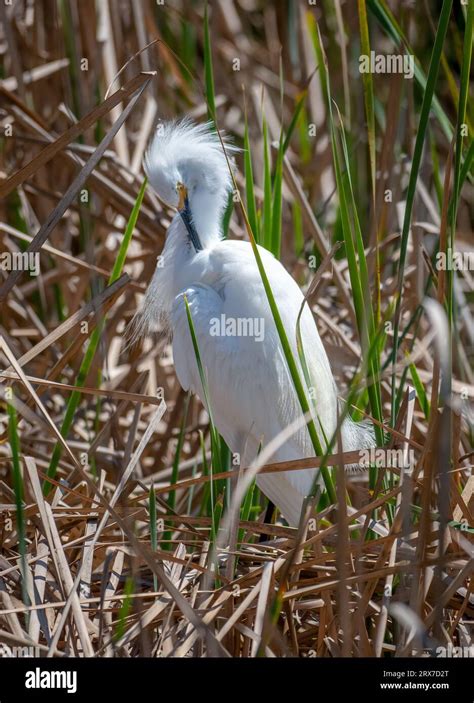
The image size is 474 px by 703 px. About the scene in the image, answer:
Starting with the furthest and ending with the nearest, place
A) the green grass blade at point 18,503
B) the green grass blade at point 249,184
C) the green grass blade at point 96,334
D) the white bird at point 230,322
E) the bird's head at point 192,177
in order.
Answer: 1. the bird's head at point 192,177
2. the white bird at point 230,322
3. the green grass blade at point 249,184
4. the green grass blade at point 96,334
5. the green grass blade at point 18,503

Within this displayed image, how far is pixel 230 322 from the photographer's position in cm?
204

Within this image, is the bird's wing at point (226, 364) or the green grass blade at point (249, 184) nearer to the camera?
the green grass blade at point (249, 184)

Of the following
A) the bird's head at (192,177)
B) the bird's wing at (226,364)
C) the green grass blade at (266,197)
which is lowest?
the bird's wing at (226,364)

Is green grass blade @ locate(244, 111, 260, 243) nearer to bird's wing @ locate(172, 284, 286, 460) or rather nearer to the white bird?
the white bird

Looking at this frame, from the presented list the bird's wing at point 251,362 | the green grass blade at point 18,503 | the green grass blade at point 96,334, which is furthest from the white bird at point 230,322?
the green grass blade at point 18,503

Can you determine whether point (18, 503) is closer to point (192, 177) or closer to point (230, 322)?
point (230, 322)

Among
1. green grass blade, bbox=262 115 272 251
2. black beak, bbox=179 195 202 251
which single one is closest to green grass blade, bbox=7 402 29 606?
green grass blade, bbox=262 115 272 251

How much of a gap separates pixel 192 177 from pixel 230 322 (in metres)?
0.46

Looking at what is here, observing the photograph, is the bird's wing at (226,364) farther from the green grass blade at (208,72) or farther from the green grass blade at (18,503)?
the green grass blade at (18,503)

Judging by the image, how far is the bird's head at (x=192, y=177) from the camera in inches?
86.3

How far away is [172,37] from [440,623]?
289 centimetres

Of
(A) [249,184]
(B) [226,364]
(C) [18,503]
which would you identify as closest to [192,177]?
(A) [249,184]

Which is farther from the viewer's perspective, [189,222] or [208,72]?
[189,222]

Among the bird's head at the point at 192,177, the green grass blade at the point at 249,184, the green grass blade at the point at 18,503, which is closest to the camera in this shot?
the green grass blade at the point at 18,503
